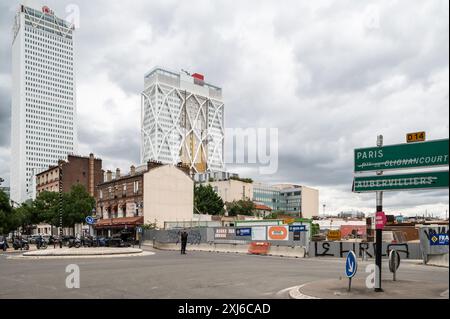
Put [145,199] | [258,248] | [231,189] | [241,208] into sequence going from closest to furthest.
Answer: [258,248]
[145,199]
[241,208]
[231,189]

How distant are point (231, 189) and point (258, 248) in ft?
342

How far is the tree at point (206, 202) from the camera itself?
95.0m

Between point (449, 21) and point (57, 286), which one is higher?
point (449, 21)

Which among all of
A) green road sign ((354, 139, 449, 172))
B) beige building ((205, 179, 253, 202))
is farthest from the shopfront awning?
beige building ((205, 179, 253, 202))

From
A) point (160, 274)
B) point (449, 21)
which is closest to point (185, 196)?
point (160, 274)

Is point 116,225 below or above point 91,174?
below

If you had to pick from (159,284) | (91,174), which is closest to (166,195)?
(91,174)

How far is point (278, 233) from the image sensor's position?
3222 centimetres

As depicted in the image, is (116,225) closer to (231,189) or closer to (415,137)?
(415,137)

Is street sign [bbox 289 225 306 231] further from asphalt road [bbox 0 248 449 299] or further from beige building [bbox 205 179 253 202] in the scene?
beige building [bbox 205 179 253 202]

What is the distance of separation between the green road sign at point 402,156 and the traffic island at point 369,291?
3143 mm

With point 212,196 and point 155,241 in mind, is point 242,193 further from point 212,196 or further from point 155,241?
point 155,241
